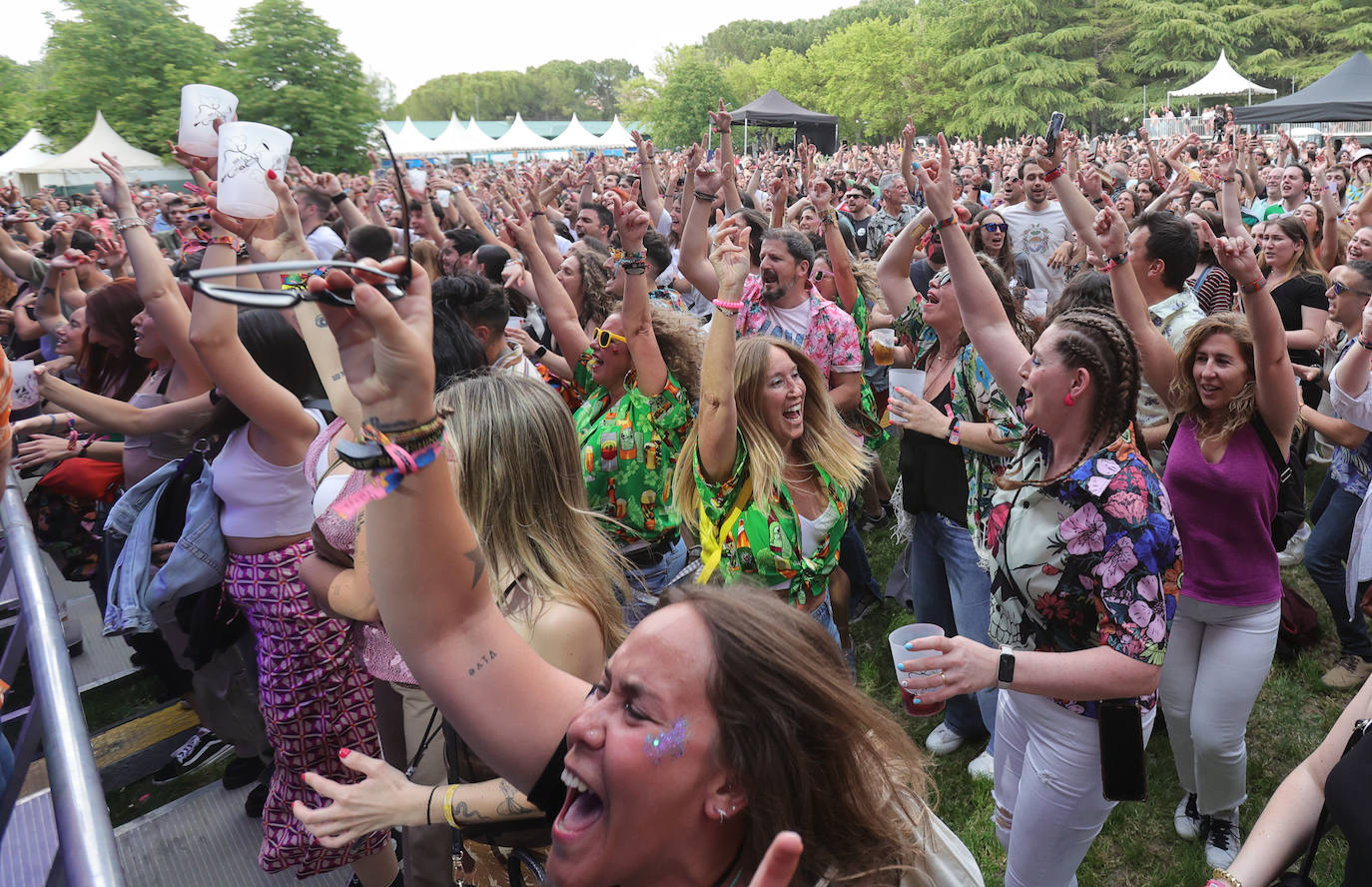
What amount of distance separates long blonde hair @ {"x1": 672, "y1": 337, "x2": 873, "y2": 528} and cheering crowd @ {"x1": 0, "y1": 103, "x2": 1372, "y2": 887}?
2cm

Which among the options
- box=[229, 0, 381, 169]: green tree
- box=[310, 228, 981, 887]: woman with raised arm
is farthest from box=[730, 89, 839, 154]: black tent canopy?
box=[310, 228, 981, 887]: woman with raised arm

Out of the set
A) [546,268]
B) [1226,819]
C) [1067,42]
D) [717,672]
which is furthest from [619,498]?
[1067,42]

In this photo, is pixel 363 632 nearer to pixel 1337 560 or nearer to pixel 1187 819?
pixel 1187 819

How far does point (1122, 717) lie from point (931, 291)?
218cm

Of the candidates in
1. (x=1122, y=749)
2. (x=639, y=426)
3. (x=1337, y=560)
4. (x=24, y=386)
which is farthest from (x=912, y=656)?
(x=24, y=386)

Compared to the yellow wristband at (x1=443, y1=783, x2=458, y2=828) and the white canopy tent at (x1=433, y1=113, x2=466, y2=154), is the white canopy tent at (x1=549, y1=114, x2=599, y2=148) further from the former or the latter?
the yellow wristband at (x1=443, y1=783, x2=458, y2=828)

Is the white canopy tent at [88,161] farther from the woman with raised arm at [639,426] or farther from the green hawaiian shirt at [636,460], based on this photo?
the green hawaiian shirt at [636,460]

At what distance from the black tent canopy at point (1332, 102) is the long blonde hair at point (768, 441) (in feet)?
66.2

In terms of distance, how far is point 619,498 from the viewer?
145 inches

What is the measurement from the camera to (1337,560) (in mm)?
4484

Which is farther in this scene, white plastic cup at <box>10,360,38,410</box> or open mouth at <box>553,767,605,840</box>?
white plastic cup at <box>10,360,38,410</box>

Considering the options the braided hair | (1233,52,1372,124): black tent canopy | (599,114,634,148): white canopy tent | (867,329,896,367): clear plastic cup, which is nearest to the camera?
the braided hair

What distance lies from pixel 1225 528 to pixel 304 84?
25.7 m

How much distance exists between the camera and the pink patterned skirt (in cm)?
304
